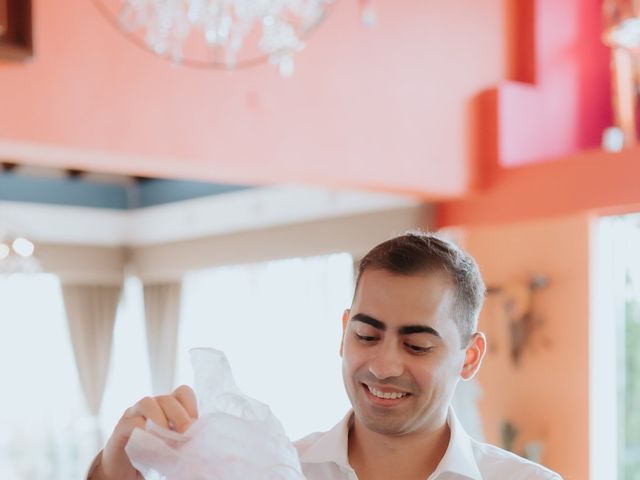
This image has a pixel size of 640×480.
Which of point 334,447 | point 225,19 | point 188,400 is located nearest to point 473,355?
point 334,447

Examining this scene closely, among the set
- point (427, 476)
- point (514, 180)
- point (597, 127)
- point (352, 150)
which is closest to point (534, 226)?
point (514, 180)

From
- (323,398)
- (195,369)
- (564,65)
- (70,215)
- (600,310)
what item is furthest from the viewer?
(70,215)

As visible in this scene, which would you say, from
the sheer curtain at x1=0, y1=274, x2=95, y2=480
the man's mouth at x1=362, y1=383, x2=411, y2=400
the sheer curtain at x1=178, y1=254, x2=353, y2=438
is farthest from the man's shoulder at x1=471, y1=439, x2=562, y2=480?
the sheer curtain at x1=0, y1=274, x2=95, y2=480

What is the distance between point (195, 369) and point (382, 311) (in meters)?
0.31

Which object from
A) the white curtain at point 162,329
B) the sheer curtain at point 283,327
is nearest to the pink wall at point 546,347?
the sheer curtain at point 283,327

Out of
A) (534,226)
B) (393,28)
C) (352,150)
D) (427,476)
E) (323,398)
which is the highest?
(393,28)

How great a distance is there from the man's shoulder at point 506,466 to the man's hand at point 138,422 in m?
0.56

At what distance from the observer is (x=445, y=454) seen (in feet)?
5.66

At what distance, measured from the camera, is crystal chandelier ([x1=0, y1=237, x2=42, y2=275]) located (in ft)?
23.5

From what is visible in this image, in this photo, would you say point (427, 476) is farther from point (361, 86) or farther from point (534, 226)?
point (534, 226)

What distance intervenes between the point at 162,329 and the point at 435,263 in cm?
774

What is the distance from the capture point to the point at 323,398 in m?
7.64

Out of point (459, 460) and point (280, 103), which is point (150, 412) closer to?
point (459, 460)

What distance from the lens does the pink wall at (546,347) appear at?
574 cm
